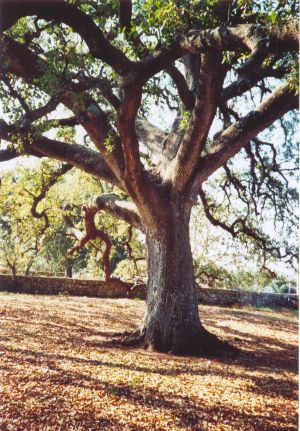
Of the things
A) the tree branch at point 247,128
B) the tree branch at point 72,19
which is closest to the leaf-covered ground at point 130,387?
the tree branch at point 247,128

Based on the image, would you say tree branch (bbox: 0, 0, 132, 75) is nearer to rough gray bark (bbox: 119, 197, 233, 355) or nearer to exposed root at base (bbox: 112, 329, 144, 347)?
rough gray bark (bbox: 119, 197, 233, 355)

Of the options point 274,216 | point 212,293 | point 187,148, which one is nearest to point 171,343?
point 187,148

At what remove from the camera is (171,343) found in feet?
22.9

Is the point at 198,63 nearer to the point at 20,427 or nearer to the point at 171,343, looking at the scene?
the point at 171,343

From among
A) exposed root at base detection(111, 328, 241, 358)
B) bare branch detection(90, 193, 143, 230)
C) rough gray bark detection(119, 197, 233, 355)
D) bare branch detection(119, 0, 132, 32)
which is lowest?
exposed root at base detection(111, 328, 241, 358)

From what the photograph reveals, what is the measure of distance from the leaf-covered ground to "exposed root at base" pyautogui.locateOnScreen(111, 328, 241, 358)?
1.01ft

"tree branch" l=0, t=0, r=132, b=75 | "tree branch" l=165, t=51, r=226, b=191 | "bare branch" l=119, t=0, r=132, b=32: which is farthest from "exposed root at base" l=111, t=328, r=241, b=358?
"bare branch" l=119, t=0, r=132, b=32

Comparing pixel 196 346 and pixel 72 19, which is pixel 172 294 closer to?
pixel 196 346

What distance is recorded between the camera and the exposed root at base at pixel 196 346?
22.7 ft

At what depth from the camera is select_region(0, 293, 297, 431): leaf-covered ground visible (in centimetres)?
372

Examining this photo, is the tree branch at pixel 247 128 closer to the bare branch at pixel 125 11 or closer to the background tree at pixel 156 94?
the background tree at pixel 156 94

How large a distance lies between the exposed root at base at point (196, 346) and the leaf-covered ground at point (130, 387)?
31 centimetres

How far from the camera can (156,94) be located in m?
6.29

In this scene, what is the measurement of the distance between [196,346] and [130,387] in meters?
2.59
